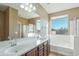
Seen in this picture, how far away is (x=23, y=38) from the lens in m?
1.65

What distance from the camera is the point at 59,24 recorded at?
5.28 ft

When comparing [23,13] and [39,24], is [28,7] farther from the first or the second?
[39,24]

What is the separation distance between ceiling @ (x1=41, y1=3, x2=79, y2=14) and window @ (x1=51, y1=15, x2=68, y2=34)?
14 centimetres

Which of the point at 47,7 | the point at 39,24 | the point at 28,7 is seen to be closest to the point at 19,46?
the point at 39,24

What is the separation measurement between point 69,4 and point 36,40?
0.89 metres

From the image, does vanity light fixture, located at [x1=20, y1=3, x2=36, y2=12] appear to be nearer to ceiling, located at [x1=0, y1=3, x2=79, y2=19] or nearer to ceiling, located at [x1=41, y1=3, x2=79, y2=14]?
ceiling, located at [x1=0, y1=3, x2=79, y2=19]

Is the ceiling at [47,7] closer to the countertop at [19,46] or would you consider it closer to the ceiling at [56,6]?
the ceiling at [56,6]

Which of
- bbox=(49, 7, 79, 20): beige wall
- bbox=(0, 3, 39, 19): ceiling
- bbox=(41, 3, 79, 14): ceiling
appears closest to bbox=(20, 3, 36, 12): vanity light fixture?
bbox=(0, 3, 39, 19): ceiling

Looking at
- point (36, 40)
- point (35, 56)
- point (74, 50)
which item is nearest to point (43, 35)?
point (36, 40)

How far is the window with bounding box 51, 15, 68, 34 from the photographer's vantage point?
1578 millimetres

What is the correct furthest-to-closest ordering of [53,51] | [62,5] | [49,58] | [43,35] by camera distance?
1. [43,35]
2. [53,51]
3. [62,5]
4. [49,58]

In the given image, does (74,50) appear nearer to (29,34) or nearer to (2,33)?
(29,34)

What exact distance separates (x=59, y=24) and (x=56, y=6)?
0.31m

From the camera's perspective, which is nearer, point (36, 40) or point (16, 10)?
point (16, 10)
